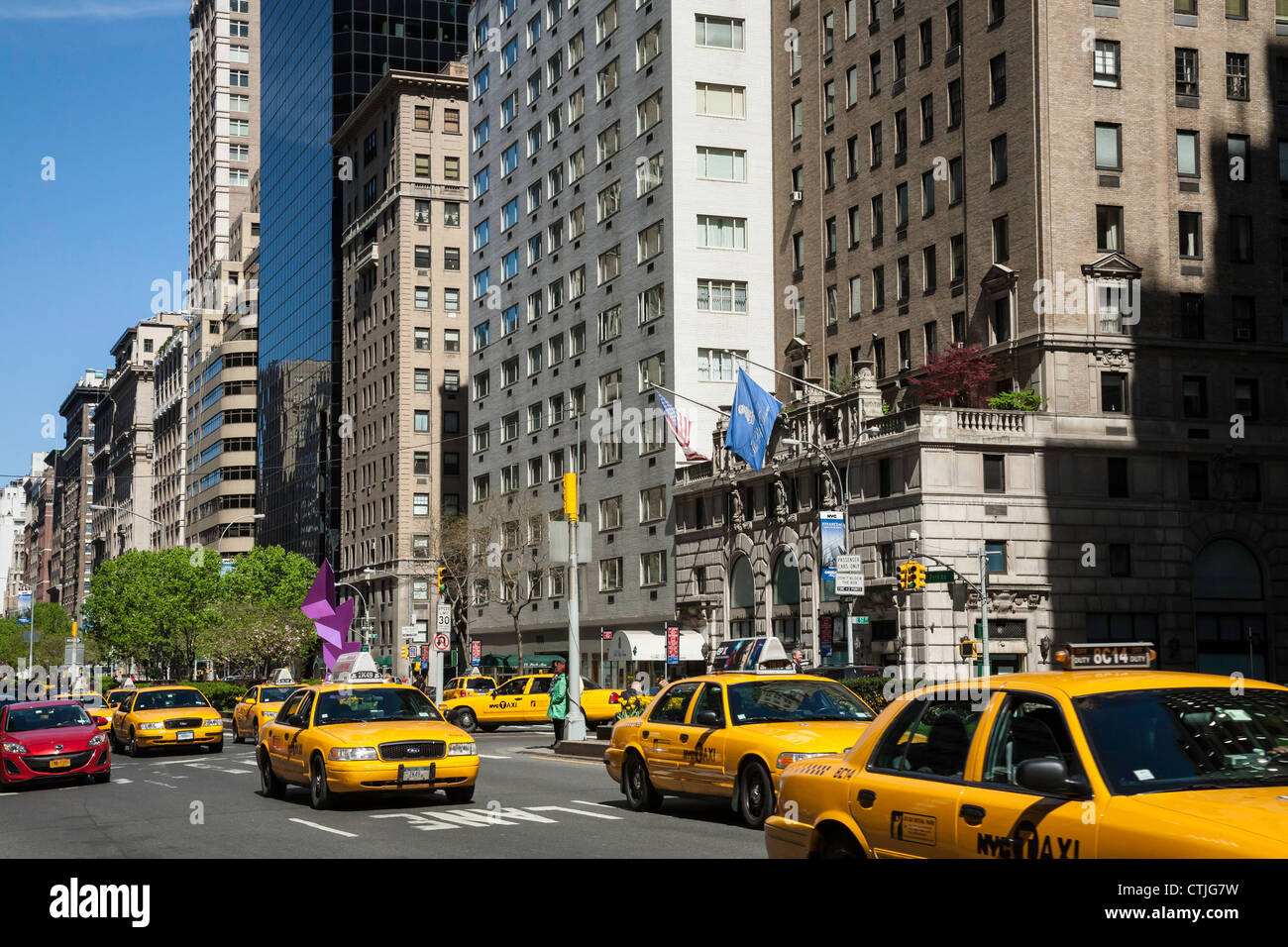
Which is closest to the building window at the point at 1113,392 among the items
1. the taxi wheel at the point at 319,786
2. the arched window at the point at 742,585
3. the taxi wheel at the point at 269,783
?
the arched window at the point at 742,585

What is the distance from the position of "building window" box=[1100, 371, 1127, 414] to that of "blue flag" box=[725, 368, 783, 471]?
11113mm

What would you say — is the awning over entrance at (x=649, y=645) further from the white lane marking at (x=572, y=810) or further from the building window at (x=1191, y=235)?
the white lane marking at (x=572, y=810)

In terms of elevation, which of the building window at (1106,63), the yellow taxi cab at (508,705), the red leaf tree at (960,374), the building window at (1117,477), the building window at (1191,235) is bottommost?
the yellow taxi cab at (508,705)

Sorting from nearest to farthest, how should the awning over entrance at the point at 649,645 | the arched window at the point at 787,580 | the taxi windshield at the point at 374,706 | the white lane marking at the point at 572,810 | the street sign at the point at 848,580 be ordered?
the white lane marking at the point at 572,810 < the taxi windshield at the point at 374,706 < the street sign at the point at 848,580 < the arched window at the point at 787,580 < the awning over entrance at the point at 649,645

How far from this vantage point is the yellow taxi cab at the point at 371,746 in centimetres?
1827

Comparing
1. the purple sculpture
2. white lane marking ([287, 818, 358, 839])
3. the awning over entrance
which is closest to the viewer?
white lane marking ([287, 818, 358, 839])

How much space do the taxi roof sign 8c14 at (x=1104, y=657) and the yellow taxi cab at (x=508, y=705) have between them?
36139mm

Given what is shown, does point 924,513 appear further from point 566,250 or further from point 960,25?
point 566,250

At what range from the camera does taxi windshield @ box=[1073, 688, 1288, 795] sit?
280 inches

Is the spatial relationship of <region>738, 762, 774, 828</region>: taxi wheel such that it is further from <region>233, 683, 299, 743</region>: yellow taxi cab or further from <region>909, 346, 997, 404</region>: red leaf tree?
<region>909, 346, 997, 404</region>: red leaf tree

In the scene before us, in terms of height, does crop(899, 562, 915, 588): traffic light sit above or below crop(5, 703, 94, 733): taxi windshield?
above

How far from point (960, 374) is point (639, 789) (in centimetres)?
3588

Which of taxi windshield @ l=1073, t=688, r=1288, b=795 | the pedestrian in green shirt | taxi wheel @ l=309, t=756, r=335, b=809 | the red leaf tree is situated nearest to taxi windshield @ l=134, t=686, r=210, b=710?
the pedestrian in green shirt
